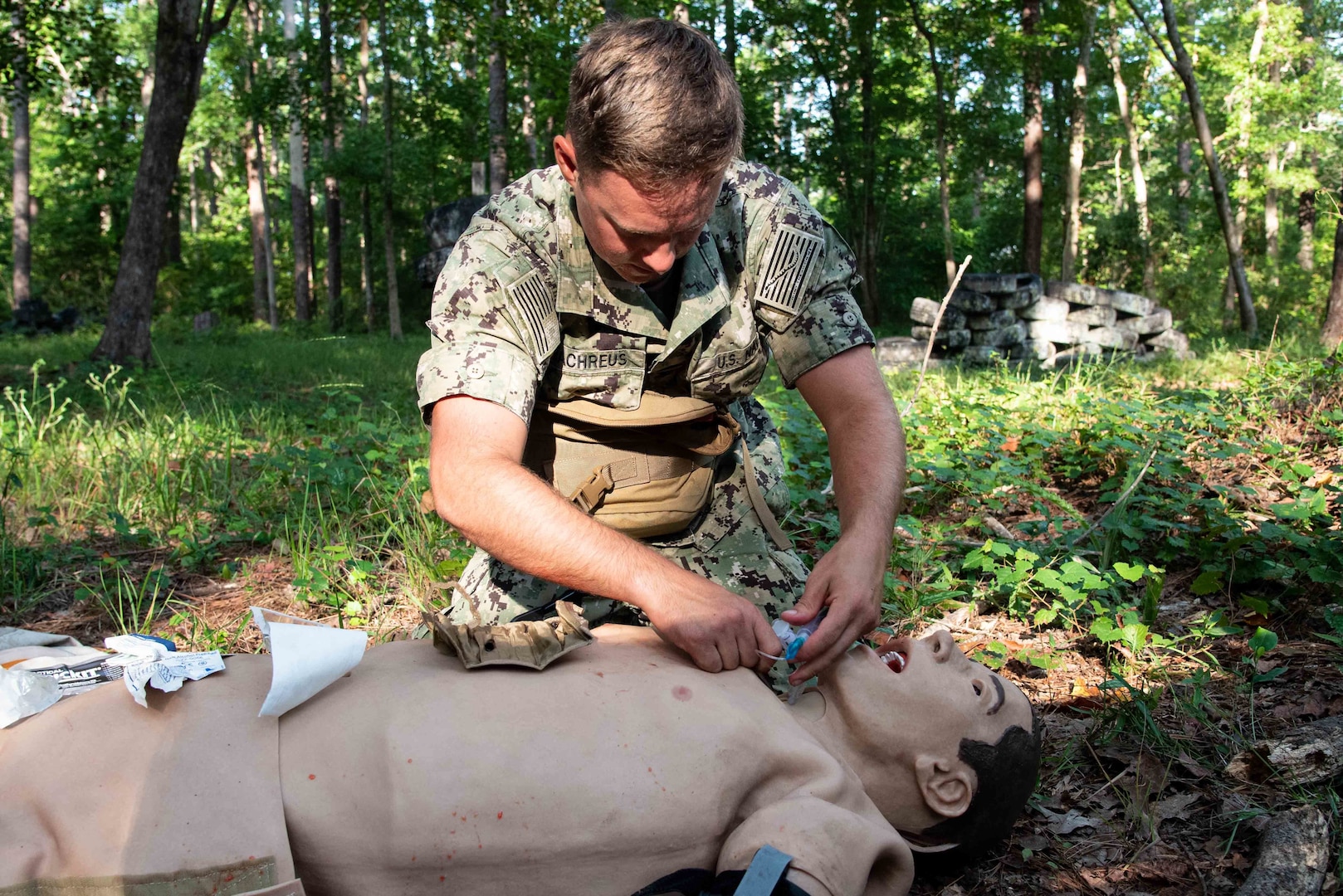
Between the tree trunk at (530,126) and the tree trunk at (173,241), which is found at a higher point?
the tree trunk at (530,126)

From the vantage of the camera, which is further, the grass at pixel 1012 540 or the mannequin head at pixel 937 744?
the grass at pixel 1012 540

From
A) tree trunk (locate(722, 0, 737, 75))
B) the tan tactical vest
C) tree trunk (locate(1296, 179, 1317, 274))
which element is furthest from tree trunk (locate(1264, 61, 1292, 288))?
the tan tactical vest

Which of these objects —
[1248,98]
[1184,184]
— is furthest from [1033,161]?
[1184,184]

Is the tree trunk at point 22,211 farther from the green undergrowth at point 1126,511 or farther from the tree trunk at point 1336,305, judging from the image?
the tree trunk at point 1336,305

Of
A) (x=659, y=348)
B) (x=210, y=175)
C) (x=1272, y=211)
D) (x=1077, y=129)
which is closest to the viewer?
(x=659, y=348)

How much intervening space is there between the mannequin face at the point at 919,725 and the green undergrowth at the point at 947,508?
2.60 ft

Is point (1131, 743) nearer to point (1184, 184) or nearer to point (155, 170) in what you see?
point (155, 170)

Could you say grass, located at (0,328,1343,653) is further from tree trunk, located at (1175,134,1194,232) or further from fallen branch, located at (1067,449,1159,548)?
tree trunk, located at (1175,134,1194,232)

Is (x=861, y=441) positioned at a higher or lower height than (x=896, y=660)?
higher

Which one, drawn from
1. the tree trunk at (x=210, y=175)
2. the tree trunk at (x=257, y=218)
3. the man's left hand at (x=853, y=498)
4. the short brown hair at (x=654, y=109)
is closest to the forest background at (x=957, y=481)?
the man's left hand at (x=853, y=498)

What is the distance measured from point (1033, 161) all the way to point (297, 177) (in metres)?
14.7

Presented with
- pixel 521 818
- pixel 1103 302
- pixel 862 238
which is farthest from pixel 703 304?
pixel 862 238

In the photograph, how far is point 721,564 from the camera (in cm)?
265

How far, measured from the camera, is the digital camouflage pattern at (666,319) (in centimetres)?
223
